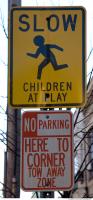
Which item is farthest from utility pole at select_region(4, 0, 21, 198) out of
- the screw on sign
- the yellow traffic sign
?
the screw on sign

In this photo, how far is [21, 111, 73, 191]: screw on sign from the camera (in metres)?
4.18

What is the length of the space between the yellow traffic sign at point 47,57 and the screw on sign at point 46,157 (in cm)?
22

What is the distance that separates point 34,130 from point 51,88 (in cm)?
35

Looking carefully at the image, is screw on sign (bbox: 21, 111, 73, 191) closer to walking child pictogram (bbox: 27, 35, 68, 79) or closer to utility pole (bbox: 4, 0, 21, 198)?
walking child pictogram (bbox: 27, 35, 68, 79)

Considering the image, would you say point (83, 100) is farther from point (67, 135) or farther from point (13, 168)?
point (13, 168)

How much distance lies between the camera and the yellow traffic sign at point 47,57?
438cm

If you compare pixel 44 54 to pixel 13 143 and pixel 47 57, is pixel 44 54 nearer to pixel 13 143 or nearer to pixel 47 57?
pixel 47 57

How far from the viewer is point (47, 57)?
14.6 ft

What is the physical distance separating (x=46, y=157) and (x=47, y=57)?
764 millimetres

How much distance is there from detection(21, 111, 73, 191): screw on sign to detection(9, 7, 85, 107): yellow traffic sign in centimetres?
22

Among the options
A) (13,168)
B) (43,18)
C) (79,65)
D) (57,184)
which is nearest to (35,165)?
(57,184)

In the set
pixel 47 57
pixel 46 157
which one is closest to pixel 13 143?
pixel 47 57

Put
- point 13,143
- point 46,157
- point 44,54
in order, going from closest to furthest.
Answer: point 46,157, point 44,54, point 13,143

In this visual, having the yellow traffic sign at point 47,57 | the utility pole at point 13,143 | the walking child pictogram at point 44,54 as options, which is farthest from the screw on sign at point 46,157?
the utility pole at point 13,143
